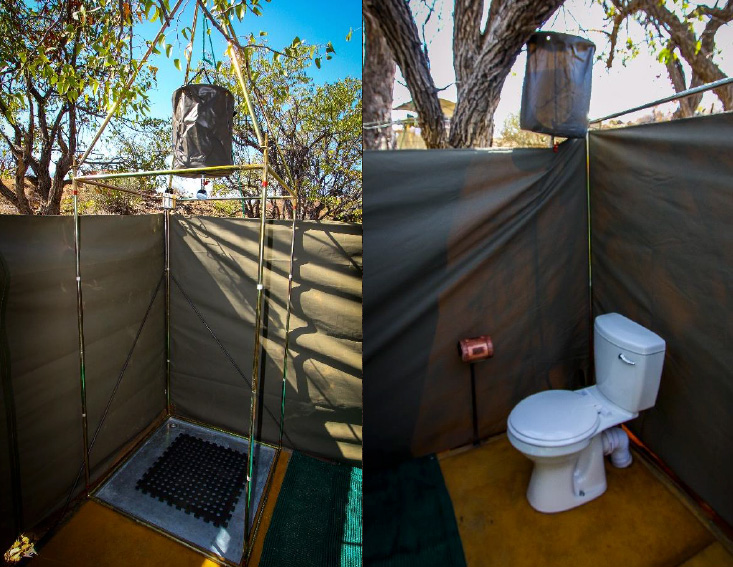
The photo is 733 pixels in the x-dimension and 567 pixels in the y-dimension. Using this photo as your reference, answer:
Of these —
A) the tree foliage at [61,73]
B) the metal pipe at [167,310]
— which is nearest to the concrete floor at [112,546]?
the metal pipe at [167,310]

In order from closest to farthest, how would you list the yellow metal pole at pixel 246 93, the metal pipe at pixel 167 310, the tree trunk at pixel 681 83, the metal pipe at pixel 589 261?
1. the yellow metal pole at pixel 246 93
2. the metal pipe at pixel 589 261
3. the metal pipe at pixel 167 310
4. the tree trunk at pixel 681 83

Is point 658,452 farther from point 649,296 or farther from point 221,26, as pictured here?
point 221,26

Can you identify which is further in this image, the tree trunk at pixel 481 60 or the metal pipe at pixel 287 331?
the metal pipe at pixel 287 331

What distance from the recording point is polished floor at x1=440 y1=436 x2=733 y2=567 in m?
1.50

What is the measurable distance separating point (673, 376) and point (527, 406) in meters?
0.66

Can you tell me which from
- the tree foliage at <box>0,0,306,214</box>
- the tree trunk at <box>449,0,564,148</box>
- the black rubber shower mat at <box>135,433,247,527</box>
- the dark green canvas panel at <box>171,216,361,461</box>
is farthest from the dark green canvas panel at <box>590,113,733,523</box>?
the black rubber shower mat at <box>135,433,247,527</box>

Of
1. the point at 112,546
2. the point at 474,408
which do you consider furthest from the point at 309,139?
the point at 112,546

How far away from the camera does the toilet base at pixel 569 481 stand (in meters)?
1.68

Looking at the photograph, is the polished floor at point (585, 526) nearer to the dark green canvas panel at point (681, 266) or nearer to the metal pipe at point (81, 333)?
the dark green canvas panel at point (681, 266)

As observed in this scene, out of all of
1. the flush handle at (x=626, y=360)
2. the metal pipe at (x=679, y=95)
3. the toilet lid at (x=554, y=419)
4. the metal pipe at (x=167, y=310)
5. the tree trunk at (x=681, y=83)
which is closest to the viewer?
the metal pipe at (x=679, y=95)

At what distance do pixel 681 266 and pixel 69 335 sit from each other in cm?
268

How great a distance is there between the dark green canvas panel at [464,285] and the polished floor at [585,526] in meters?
0.28

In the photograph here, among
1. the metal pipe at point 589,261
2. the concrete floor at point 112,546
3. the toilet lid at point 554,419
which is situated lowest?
the concrete floor at point 112,546

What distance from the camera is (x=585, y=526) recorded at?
1.63 meters
